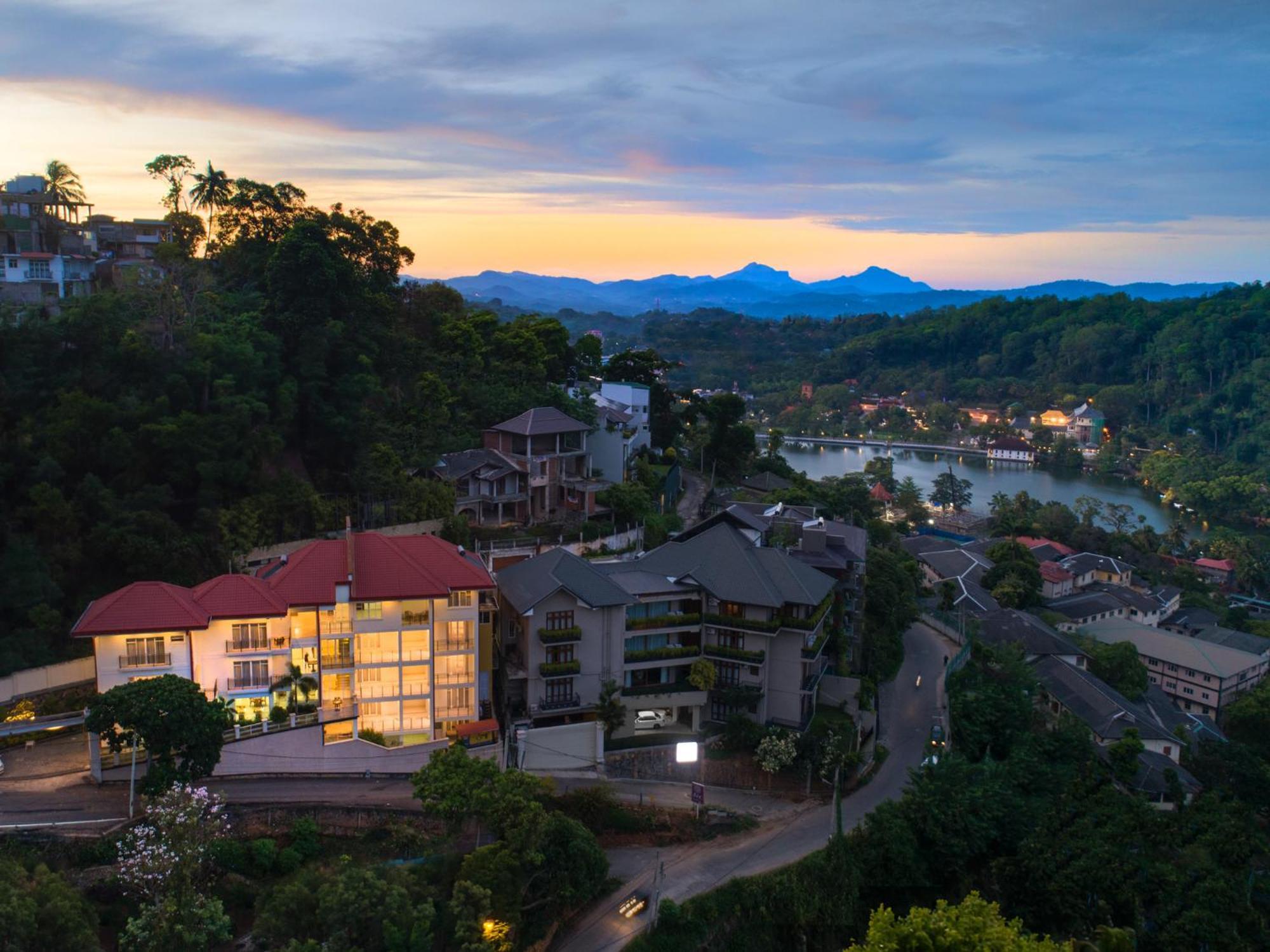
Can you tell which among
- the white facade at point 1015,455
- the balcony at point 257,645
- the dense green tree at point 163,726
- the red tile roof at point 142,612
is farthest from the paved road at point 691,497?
the white facade at point 1015,455

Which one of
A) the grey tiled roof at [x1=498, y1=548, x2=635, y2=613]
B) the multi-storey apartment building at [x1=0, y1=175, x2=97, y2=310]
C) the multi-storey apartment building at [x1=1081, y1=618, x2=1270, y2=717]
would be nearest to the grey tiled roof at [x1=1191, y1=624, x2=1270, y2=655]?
the multi-storey apartment building at [x1=1081, y1=618, x2=1270, y2=717]

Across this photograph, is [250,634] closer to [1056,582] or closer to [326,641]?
[326,641]

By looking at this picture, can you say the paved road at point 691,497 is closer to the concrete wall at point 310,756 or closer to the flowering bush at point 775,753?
the flowering bush at point 775,753

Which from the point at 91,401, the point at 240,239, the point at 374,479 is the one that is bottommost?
the point at 374,479

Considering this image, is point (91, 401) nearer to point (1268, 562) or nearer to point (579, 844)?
point (579, 844)

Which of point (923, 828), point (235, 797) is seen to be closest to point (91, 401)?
point (235, 797)

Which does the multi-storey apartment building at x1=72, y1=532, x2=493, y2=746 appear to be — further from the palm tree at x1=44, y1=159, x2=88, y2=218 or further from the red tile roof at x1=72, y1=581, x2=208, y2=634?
the palm tree at x1=44, y1=159, x2=88, y2=218
